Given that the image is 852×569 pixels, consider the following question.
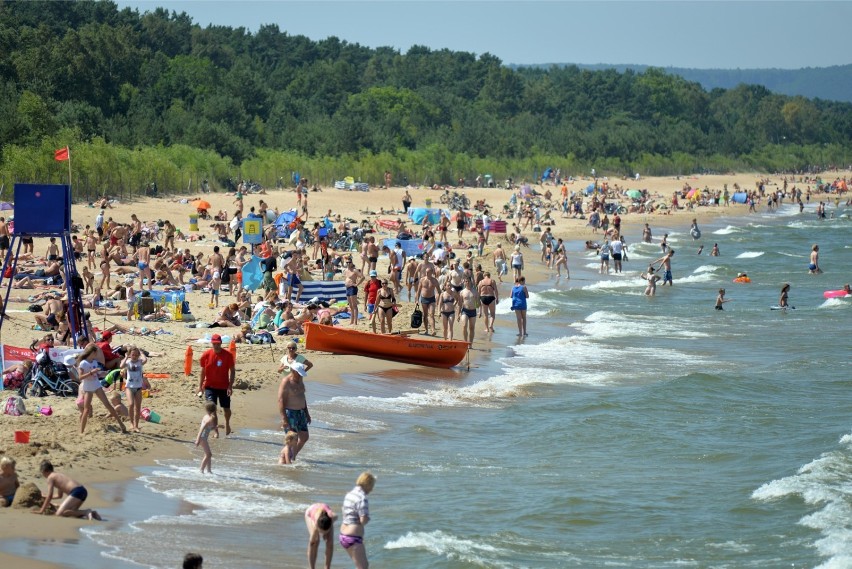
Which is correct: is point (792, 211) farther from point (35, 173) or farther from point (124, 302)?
point (124, 302)

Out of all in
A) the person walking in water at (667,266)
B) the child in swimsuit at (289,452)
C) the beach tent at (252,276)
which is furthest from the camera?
the person walking in water at (667,266)

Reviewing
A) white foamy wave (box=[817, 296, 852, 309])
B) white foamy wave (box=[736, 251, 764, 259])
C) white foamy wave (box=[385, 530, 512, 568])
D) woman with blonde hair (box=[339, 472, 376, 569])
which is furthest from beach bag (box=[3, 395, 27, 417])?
white foamy wave (box=[736, 251, 764, 259])

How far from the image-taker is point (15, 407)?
13445 mm

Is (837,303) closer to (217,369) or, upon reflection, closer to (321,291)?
(321,291)

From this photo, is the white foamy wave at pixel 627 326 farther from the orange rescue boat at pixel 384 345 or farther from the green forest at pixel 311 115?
the green forest at pixel 311 115

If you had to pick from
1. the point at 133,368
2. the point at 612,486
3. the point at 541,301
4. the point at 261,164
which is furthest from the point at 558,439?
the point at 261,164

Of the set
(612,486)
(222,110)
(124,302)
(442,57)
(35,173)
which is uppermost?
(442,57)

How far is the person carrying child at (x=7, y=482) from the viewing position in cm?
1041

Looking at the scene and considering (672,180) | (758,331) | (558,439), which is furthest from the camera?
(672,180)

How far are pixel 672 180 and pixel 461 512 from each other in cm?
8900

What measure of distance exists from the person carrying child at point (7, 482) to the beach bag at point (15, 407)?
296cm

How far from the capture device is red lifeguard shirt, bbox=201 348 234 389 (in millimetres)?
13414

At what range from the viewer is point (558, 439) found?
16.0 m

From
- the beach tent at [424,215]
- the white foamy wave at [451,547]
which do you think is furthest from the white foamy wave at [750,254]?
the white foamy wave at [451,547]
